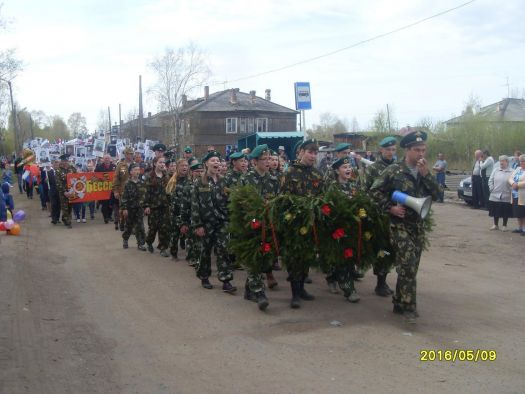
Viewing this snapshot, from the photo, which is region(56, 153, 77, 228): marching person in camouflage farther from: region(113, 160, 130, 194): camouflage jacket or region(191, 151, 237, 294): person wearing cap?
region(191, 151, 237, 294): person wearing cap

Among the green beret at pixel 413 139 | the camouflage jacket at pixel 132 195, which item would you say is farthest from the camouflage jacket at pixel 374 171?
the camouflage jacket at pixel 132 195

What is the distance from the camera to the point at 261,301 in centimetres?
718

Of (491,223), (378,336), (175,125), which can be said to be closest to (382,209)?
(378,336)

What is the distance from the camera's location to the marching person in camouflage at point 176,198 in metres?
11.1

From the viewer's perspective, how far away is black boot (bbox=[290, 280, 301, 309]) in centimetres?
738

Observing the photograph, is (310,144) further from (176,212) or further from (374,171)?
(176,212)

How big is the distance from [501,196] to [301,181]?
7.70 meters

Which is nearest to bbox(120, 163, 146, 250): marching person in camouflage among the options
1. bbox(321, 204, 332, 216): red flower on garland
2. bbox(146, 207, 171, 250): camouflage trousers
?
bbox(146, 207, 171, 250): camouflage trousers

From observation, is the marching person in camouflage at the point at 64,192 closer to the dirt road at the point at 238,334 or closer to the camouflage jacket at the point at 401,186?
the dirt road at the point at 238,334

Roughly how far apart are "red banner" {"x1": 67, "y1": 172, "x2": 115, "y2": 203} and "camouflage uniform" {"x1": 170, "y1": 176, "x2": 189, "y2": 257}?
6277mm

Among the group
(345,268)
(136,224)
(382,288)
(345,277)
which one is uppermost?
(136,224)

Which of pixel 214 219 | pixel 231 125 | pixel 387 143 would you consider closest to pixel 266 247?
pixel 214 219

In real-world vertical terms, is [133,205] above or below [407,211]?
below

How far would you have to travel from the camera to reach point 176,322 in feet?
22.6
